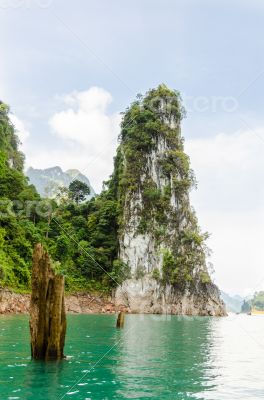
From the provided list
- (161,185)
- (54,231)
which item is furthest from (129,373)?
(161,185)

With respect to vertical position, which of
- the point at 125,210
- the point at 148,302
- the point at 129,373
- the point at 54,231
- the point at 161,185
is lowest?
the point at 129,373

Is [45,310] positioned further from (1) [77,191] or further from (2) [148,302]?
(1) [77,191]

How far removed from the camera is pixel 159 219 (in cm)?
7656

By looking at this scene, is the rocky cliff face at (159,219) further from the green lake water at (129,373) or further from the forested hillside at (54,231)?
the green lake water at (129,373)

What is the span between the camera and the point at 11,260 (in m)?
48.8

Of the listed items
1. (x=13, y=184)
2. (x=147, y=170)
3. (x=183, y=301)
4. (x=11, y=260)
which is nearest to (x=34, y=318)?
(x=11, y=260)

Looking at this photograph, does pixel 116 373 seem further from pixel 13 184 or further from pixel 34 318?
pixel 13 184

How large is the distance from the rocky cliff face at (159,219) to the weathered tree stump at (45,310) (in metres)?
54.7

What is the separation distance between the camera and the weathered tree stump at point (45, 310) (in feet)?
44.6

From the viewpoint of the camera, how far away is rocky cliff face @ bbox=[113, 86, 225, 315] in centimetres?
7100

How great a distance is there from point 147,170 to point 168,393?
2754 inches

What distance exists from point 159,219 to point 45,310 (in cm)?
6331

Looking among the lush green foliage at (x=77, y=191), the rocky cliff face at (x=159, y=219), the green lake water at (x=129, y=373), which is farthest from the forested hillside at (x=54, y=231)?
the green lake water at (x=129, y=373)

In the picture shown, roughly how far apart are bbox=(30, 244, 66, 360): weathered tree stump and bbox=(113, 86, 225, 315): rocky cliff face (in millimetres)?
54742
